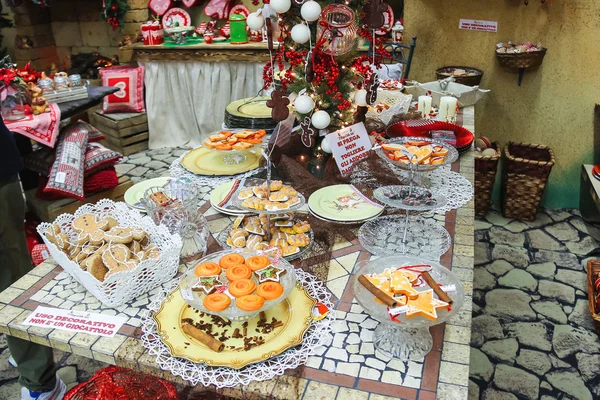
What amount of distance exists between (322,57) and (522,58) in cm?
225

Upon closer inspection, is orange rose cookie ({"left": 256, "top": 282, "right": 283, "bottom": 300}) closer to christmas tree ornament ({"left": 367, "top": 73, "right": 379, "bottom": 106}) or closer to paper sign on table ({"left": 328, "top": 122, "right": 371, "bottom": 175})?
paper sign on table ({"left": 328, "top": 122, "right": 371, "bottom": 175})

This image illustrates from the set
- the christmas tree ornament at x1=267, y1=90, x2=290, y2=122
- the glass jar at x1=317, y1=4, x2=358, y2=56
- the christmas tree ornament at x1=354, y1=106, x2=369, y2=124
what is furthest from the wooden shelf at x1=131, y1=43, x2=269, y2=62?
the christmas tree ornament at x1=267, y1=90, x2=290, y2=122

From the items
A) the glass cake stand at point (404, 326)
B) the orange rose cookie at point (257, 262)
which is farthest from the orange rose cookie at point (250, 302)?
the glass cake stand at point (404, 326)

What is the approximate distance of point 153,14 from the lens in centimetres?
532

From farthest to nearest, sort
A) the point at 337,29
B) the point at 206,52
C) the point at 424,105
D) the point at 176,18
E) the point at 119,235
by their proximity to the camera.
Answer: the point at 176,18 → the point at 206,52 → the point at 424,105 → the point at 337,29 → the point at 119,235

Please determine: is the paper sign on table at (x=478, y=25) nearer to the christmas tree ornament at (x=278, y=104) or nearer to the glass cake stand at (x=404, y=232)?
the glass cake stand at (x=404, y=232)

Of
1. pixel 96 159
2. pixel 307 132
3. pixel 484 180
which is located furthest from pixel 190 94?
pixel 307 132

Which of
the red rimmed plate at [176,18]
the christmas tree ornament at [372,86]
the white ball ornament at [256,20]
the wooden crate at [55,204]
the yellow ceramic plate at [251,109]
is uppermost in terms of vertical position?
the white ball ornament at [256,20]

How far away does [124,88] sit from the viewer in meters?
5.08

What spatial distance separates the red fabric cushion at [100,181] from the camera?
3.49 meters

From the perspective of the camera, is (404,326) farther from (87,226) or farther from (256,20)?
(256,20)

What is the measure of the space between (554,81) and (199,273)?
3525mm

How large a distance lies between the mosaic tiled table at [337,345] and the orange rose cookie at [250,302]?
0.19 m

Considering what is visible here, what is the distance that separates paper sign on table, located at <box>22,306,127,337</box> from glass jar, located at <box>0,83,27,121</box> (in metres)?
2.00
